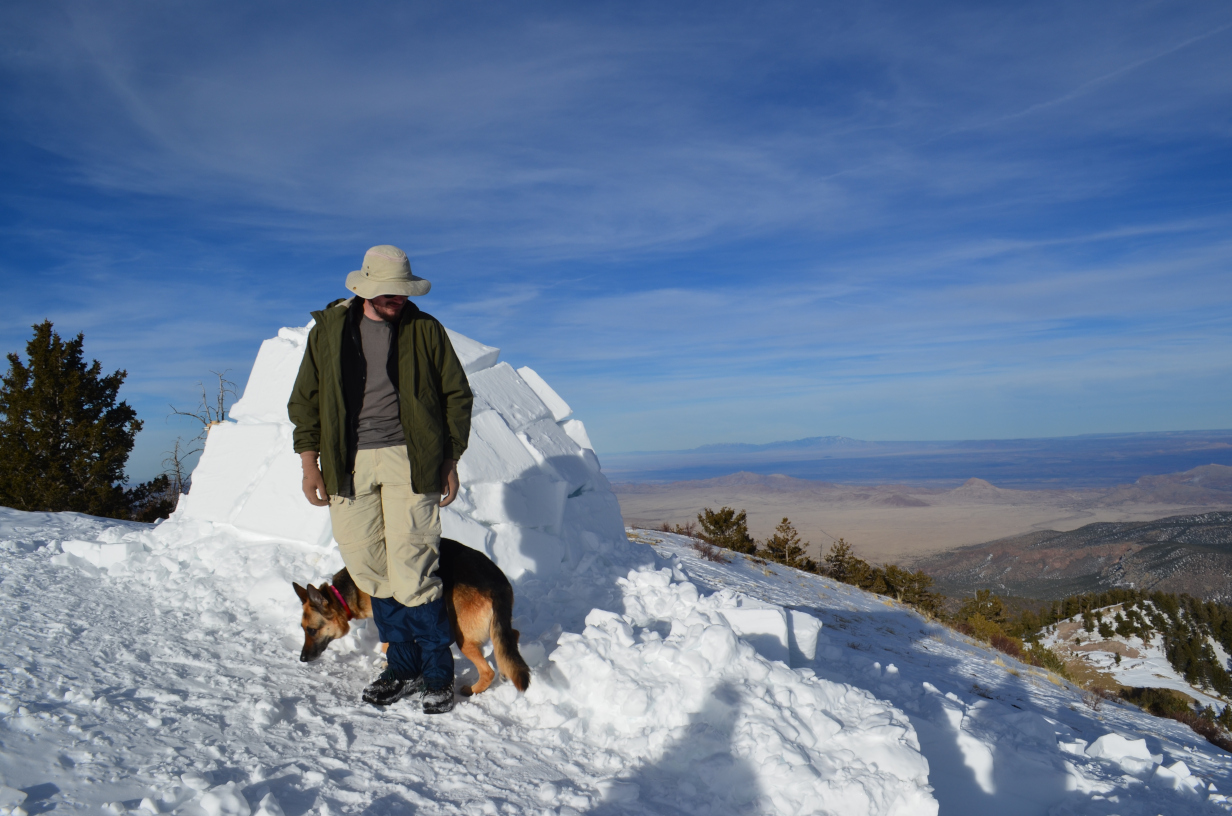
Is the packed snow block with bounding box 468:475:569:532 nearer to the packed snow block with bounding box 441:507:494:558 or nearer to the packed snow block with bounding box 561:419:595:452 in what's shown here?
the packed snow block with bounding box 441:507:494:558

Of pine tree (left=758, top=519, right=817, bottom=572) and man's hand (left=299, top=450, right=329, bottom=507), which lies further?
pine tree (left=758, top=519, right=817, bottom=572)

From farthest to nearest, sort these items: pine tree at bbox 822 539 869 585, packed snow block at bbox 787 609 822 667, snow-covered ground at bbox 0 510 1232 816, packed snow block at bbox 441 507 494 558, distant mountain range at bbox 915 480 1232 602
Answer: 1. distant mountain range at bbox 915 480 1232 602
2. pine tree at bbox 822 539 869 585
3. packed snow block at bbox 441 507 494 558
4. packed snow block at bbox 787 609 822 667
5. snow-covered ground at bbox 0 510 1232 816

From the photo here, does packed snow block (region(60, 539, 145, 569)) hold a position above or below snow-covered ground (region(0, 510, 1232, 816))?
above

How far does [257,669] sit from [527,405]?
182 inches

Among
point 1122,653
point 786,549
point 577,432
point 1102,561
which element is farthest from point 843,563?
point 1102,561

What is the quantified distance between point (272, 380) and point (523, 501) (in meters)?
3.13

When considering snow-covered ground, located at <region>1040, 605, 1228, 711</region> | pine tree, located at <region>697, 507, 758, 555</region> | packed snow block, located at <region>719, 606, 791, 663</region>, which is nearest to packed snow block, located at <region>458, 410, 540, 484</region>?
packed snow block, located at <region>719, 606, 791, 663</region>

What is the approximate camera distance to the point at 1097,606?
5606 cm

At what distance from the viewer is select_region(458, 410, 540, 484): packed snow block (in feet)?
20.5

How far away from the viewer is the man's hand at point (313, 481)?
134 inches

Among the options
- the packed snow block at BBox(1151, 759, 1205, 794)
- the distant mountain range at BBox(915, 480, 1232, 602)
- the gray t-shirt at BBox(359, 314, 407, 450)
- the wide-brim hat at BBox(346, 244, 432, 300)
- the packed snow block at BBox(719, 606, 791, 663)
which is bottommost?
the distant mountain range at BBox(915, 480, 1232, 602)

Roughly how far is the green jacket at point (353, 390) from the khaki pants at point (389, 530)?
77mm

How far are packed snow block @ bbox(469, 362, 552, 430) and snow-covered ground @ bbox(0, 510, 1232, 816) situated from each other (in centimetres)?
244

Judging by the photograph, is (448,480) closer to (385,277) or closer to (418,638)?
(418,638)
